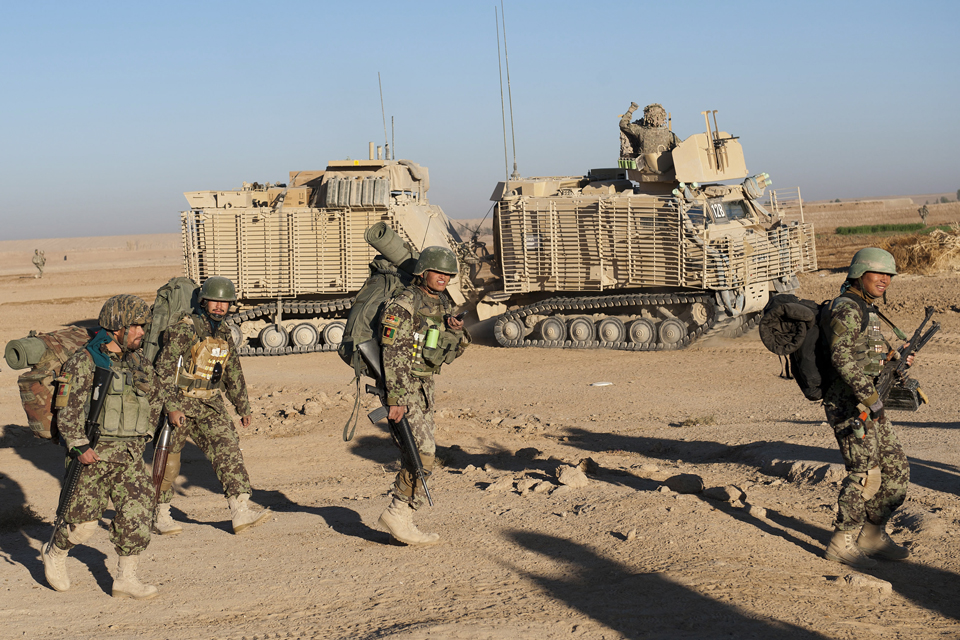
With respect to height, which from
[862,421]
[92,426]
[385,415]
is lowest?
[862,421]

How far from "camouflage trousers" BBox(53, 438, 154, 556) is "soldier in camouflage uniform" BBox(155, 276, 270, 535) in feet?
3.25

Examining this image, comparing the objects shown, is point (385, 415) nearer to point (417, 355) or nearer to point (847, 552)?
point (417, 355)

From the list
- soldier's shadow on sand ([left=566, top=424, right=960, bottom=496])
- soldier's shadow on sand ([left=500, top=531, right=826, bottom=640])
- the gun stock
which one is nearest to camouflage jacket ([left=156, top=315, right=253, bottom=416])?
the gun stock

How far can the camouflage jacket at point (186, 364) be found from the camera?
21.3 ft

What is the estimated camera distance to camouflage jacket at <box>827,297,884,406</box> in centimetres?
532

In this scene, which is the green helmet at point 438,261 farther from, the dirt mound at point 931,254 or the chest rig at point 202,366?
the dirt mound at point 931,254

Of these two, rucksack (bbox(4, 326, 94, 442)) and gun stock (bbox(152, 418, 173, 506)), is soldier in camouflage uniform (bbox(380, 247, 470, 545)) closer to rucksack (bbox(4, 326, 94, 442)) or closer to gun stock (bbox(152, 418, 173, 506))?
gun stock (bbox(152, 418, 173, 506))

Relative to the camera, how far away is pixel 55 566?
560 centimetres

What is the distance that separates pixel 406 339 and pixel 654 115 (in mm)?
12744

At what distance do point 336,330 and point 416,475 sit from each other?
11327 millimetres

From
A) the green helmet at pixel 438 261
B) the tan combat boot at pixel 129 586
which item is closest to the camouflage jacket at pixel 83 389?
the tan combat boot at pixel 129 586

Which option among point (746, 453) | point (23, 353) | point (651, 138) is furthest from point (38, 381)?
point (651, 138)

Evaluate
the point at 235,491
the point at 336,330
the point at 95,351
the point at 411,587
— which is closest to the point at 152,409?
the point at 95,351

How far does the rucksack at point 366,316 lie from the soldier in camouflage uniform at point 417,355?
0.14 m
